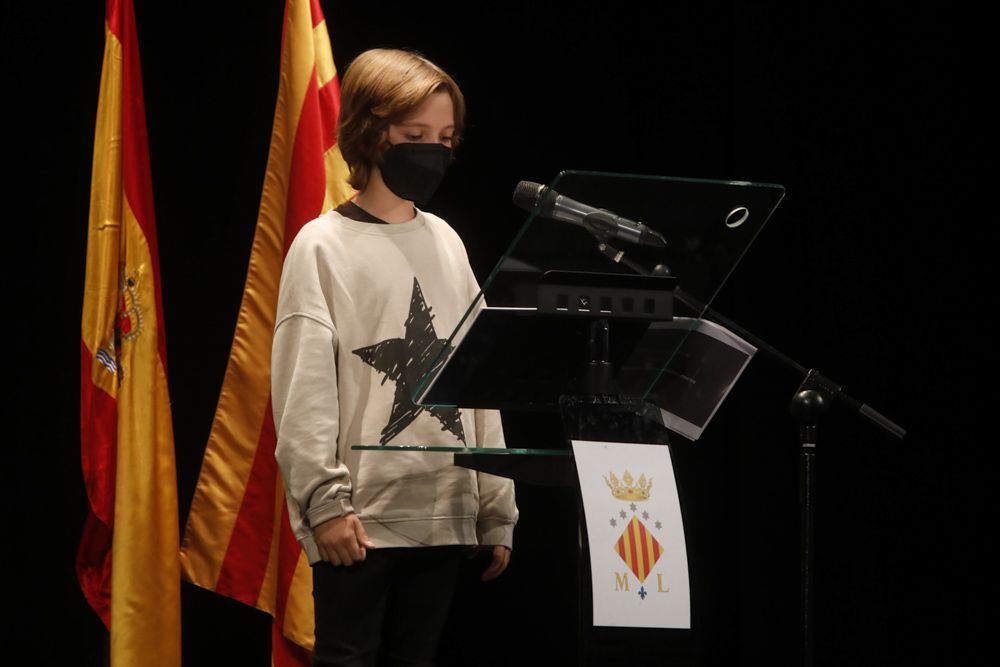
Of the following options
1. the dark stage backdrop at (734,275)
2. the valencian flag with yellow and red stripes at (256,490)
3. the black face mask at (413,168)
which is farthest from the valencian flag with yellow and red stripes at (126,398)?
the black face mask at (413,168)

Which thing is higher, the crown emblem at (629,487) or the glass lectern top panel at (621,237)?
the glass lectern top panel at (621,237)

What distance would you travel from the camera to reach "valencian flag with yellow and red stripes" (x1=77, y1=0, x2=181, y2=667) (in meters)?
2.61

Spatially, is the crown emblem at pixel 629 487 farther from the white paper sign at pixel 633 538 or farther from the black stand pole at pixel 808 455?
the black stand pole at pixel 808 455

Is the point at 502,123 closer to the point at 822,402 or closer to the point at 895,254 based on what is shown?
the point at 895,254

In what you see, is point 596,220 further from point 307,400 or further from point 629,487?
point 307,400

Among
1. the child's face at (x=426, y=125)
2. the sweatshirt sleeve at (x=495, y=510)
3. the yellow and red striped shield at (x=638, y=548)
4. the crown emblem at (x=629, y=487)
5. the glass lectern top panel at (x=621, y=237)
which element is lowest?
the sweatshirt sleeve at (x=495, y=510)

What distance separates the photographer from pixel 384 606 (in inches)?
74.1

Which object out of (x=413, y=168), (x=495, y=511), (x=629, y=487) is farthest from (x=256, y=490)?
(x=629, y=487)

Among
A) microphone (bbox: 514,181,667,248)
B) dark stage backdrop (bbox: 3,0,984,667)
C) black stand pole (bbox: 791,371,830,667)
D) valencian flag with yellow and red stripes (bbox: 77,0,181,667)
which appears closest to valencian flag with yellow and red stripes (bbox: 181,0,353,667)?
valencian flag with yellow and red stripes (bbox: 77,0,181,667)

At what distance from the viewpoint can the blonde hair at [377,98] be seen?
A: 1996 mm

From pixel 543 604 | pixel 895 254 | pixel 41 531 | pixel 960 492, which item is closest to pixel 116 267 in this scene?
pixel 41 531

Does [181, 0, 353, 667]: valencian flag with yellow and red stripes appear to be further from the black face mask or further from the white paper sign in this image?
the white paper sign

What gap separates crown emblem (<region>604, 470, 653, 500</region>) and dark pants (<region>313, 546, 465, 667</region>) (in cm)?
64

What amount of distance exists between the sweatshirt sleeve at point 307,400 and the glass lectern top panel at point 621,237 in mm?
442
